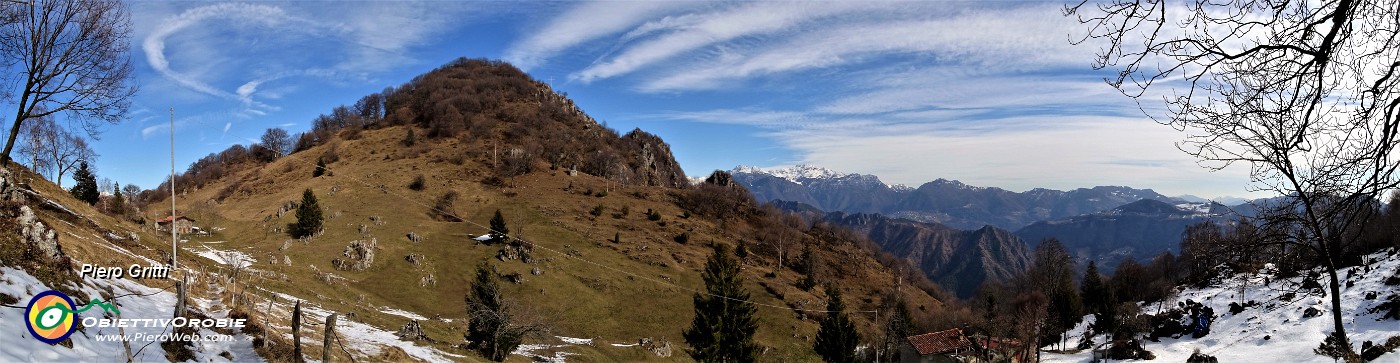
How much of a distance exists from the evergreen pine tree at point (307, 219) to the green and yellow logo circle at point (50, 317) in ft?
211

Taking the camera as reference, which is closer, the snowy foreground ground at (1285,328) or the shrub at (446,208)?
the snowy foreground ground at (1285,328)

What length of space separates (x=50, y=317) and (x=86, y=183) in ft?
239

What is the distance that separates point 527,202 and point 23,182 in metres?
67.7

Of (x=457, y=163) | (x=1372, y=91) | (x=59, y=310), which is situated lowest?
(x=59, y=310)

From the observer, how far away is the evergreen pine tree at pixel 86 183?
58.5 metres

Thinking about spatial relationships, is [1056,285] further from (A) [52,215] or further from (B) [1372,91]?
(A) [52,215]

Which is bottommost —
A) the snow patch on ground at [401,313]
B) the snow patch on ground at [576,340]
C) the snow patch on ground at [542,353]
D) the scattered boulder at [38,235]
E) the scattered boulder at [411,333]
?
the snow patch on ground at [576,340]

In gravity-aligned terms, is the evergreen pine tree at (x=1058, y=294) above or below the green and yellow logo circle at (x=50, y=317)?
below

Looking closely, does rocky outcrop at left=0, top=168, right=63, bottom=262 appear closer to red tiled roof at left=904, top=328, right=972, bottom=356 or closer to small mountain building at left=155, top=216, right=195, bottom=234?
red tiled roof at left=904, top=328, right=972, bottom=356

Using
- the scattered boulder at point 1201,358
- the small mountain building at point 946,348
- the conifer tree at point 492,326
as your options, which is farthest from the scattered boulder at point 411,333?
the scattered boulder at point 1201,358

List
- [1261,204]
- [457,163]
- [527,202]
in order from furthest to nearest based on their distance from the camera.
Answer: [457,163], [527,202], [1261,204]

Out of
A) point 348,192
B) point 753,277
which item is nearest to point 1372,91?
point 753,277

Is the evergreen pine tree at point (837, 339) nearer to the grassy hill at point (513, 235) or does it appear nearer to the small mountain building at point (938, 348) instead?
the grassy hill at point (513, 235)

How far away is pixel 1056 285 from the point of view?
73625mm
